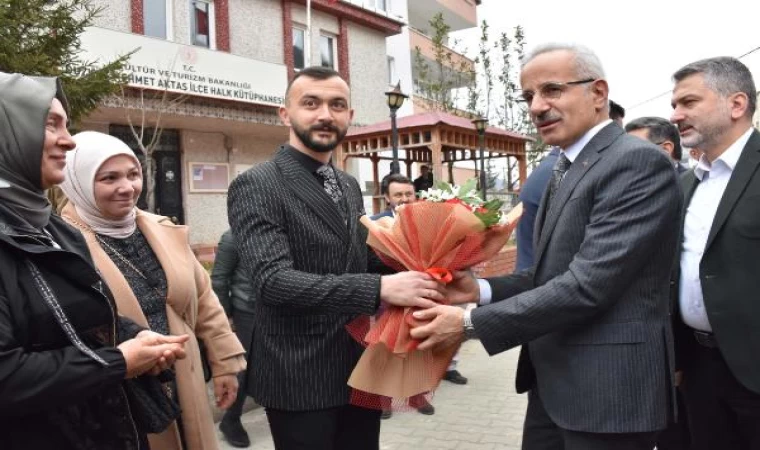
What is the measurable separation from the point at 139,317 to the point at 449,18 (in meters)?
25.5

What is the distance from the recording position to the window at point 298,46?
16578 millimetres

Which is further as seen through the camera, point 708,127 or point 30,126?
point 708,127

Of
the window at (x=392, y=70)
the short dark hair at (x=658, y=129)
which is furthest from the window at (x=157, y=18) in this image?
the short dark hair at (x=658, y=129)

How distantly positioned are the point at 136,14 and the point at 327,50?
6.24 meters

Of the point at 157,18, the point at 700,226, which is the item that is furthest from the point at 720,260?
the point at 157,18

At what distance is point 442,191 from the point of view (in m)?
2.19

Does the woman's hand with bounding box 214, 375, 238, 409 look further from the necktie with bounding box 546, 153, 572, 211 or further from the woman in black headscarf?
the necktie with bounding box 546, 153, 572, 211

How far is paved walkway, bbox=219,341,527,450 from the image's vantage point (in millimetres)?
4391

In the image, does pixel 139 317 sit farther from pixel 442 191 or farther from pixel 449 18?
pixel 449 18

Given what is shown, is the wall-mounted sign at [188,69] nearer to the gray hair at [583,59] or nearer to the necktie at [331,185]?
the necktie at [331,185]

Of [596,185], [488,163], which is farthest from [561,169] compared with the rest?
[488,163]

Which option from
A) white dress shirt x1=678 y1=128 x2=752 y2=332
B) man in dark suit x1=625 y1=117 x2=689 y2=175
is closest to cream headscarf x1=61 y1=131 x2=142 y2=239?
white dress shirt x1=678 y1=128 x2=752 y2=332

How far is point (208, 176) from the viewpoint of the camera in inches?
581

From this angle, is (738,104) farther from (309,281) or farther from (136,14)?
(136,14)
